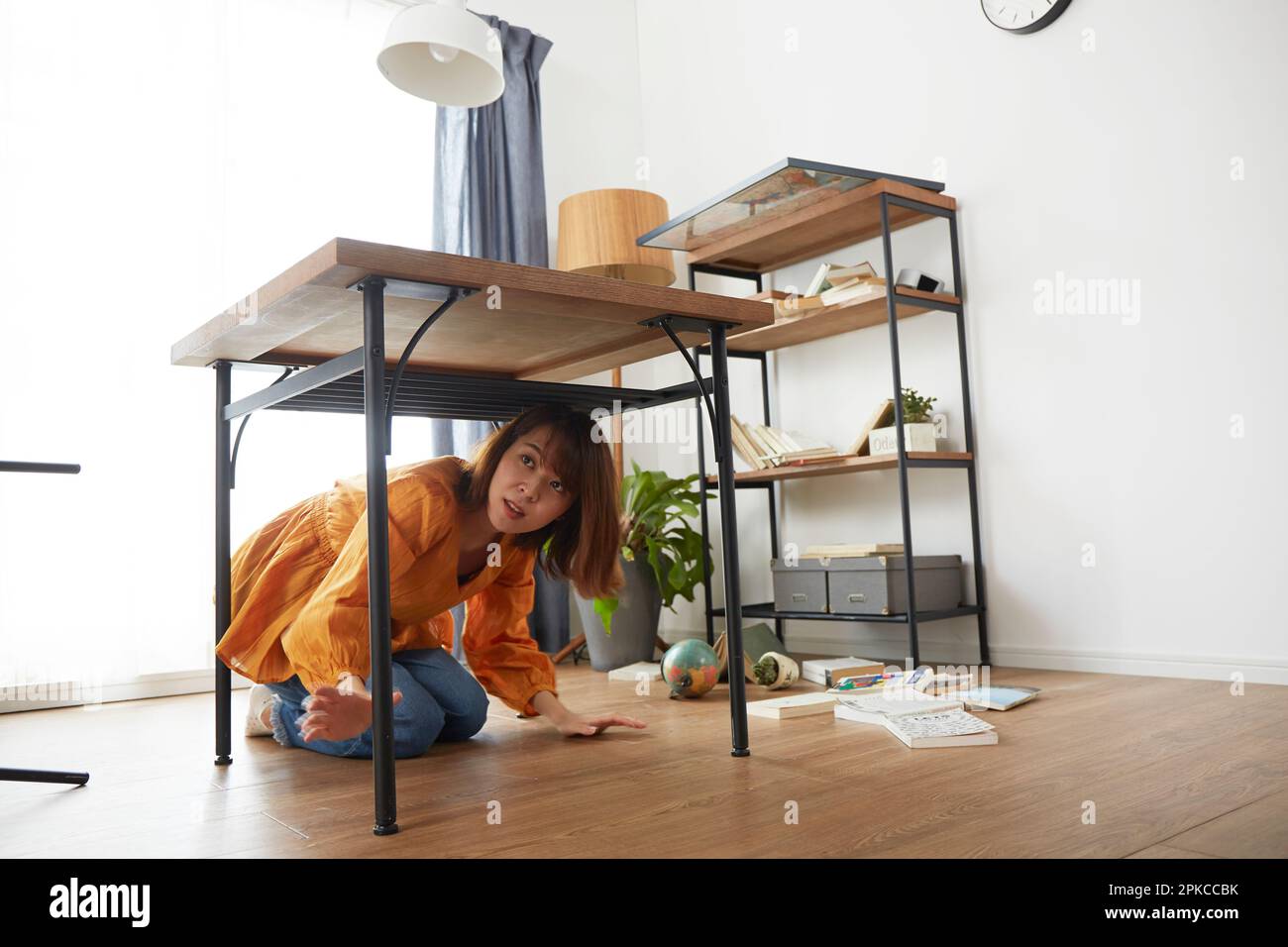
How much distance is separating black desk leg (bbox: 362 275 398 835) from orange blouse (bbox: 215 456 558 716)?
151mm

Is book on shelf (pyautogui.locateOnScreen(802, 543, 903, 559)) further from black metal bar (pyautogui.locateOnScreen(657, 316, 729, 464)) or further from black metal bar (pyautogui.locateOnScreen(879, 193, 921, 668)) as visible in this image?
black metal bar (pyautogui.locateOnScreen(657, 316, 729, 464))

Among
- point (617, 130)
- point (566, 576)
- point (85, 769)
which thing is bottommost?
point (85, 769)

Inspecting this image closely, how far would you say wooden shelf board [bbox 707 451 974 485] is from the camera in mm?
2645

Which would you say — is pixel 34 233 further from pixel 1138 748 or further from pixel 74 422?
pixel 1138 748

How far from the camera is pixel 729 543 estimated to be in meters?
1.66

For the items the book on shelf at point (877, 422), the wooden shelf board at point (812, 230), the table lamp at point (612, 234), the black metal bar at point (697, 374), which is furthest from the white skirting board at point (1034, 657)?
the black metal bar at point (697, 374)

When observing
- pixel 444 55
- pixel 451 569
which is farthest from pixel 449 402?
pixel 444 55

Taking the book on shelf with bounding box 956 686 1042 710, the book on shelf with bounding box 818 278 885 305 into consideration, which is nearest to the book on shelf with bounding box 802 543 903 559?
the book on shelf with bounding box 956 686 1042 710

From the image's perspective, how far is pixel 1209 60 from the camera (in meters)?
2.32

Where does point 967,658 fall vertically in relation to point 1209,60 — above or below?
below

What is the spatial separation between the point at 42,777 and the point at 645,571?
1.90m

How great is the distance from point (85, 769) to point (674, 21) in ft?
11.0

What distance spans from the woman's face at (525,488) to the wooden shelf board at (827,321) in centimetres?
120

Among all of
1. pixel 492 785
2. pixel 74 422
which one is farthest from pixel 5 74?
pixel 492 785
